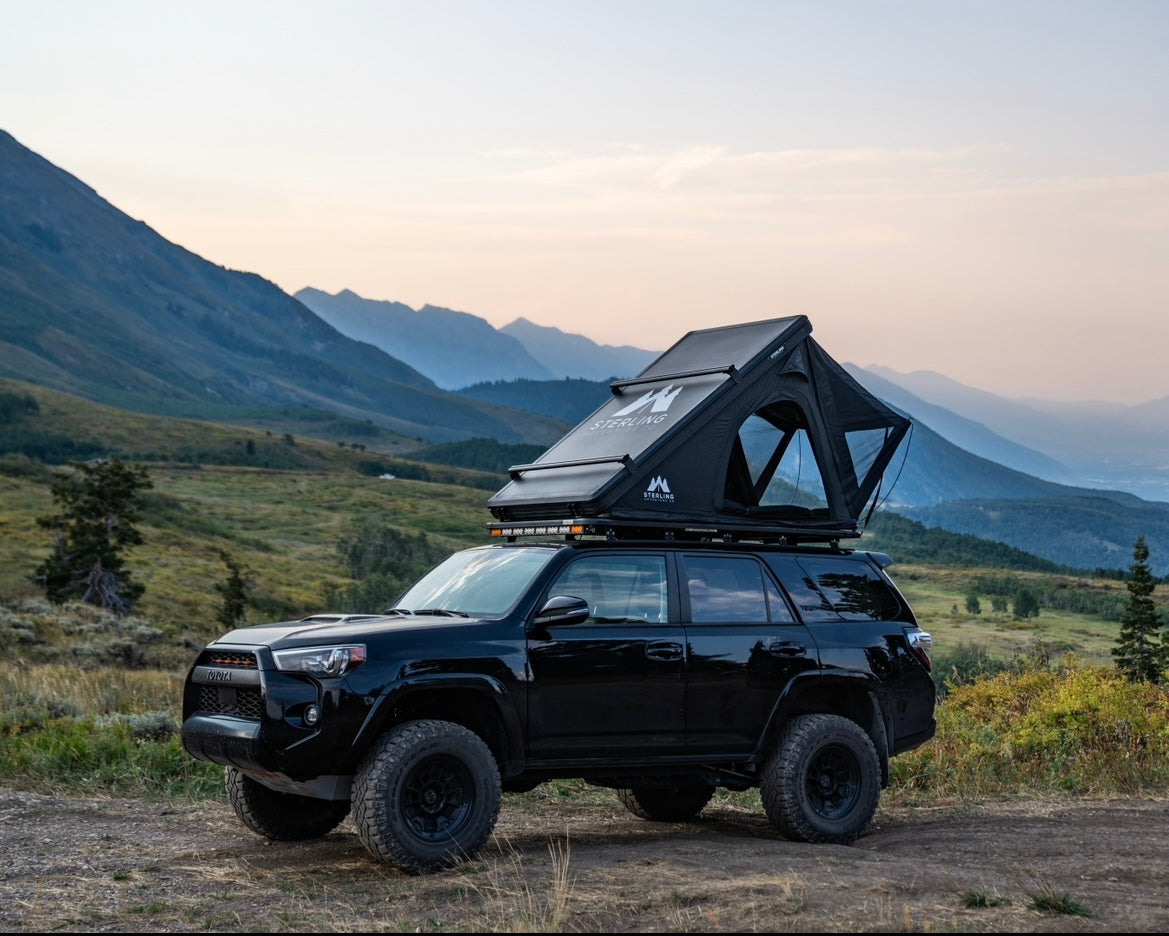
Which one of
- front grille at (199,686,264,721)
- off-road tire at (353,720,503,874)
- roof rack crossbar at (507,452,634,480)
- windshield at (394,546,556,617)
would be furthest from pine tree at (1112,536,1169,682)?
front grille at (199,686,264,721)

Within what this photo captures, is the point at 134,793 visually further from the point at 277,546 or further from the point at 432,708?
the point at 277,546

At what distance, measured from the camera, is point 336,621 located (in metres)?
8.62

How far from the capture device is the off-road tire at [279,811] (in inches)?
352

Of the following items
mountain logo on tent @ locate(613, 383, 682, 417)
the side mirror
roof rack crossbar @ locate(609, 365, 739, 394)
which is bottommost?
the side mirror

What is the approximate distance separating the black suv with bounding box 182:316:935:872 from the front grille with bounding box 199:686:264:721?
0.02 meters

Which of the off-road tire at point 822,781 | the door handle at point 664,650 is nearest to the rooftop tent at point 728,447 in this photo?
the door handle at point 664,650

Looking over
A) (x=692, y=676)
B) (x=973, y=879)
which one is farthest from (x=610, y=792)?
(x=973, y=879)

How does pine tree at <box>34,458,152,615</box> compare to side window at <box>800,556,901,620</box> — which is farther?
pine tree at <box>34,458,152,615</box>

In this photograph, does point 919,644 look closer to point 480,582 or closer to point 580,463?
point 580,463

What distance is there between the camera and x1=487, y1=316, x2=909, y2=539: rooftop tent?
31.2 ft

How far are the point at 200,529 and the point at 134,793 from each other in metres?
72.4

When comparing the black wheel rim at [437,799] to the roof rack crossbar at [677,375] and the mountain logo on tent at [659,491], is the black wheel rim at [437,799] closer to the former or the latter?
the mountain logo on tent at [659,491]

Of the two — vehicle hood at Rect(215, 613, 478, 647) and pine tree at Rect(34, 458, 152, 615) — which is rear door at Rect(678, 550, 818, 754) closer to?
vehicle hood at Rect(215, 613, 478, 647)

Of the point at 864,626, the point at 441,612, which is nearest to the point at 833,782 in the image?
the point at 864,626
